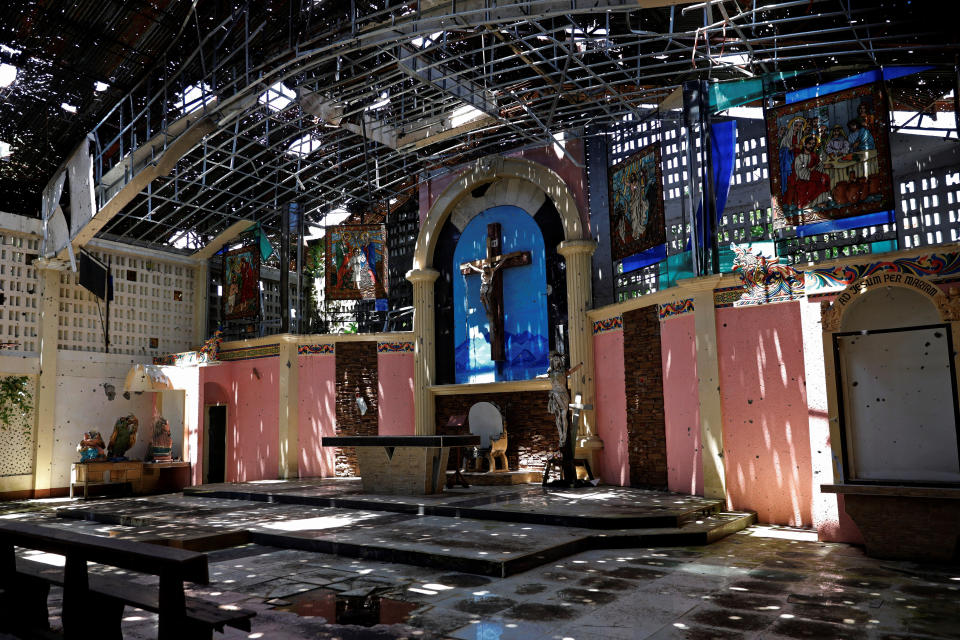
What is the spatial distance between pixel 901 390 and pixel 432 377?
9714mm

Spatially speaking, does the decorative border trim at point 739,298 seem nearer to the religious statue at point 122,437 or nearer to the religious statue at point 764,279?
the religious statue at point 764,279

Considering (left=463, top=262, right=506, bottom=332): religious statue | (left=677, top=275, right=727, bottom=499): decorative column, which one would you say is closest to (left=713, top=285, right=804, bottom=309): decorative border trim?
(left=677, top=275, right=727, bottom=499): decorative column

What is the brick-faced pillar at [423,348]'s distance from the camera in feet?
49.1

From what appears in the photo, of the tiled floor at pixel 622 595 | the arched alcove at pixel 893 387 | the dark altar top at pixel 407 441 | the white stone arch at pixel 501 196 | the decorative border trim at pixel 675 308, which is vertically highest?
the white stone arch at pixel 501 196

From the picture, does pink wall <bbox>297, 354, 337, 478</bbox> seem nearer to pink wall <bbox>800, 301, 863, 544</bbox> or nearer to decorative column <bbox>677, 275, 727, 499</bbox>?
decorative column <bbox>677, 275, 727, 499</bbox>

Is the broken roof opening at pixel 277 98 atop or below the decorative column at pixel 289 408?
atop

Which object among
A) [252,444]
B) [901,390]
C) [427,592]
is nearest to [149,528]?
[427,592]

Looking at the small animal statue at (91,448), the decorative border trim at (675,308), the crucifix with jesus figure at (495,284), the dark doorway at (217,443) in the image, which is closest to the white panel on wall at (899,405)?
the decorative border trim at (675,308)

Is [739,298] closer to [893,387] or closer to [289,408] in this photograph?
[893,387]

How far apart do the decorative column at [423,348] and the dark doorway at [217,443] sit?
195 inches

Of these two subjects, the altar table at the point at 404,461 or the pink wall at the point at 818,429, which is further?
the altar table at the point at 404,461

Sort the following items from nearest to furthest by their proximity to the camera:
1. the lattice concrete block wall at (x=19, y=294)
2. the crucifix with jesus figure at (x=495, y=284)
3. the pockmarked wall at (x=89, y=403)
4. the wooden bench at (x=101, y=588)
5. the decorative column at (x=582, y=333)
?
the wooden bench at (x=101, y=588), the decorative column at (x=582, y=333), the lattice concrete block wall at (x=19, y=294), the crucifix with jesus figure at (x=495, y=284), the pockmarked wall at (x=89, y=403)

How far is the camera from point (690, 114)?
10.9 metres

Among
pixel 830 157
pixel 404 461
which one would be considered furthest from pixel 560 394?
pixel 830 157
